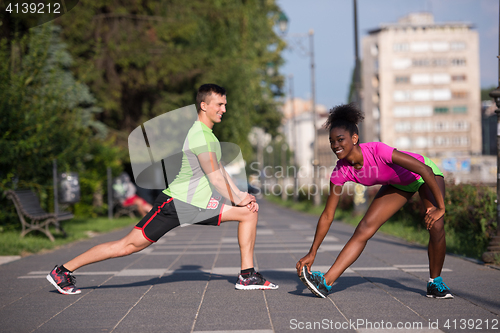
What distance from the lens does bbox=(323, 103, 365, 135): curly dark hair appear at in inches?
192

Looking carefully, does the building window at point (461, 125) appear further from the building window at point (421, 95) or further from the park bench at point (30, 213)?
the park bench at point (30, 213)

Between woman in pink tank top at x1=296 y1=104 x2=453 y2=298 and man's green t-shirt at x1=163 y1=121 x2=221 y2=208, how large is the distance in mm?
1089

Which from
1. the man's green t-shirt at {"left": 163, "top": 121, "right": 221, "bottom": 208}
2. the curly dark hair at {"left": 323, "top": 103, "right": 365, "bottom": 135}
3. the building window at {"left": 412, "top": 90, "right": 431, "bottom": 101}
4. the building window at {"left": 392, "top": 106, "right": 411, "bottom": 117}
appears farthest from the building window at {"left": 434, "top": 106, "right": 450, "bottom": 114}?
the man's green t-shirt at {"left": 163, "top": 121, "right": 221, "bottom": 208}

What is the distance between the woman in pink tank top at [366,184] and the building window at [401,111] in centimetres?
8569

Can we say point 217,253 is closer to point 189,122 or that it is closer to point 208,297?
point 208,297

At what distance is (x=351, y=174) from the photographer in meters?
4.94

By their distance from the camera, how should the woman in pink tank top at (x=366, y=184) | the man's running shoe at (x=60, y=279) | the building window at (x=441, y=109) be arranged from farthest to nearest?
the building window at (x=441, y=109), the man's running shoe at (x=60, y=279), the woman in pink tank top at (x=366, y=184)

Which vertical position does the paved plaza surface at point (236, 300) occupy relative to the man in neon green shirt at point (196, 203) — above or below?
below

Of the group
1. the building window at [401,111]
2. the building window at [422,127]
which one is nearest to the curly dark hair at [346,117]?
the building window at [401,111]

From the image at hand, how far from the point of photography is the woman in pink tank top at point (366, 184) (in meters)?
4.79

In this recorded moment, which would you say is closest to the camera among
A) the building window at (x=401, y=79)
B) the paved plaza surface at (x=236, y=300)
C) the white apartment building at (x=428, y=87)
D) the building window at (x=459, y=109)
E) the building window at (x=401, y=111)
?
the paved plaza surface at (x=236, y=300)

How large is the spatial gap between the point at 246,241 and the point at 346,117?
1553 mm

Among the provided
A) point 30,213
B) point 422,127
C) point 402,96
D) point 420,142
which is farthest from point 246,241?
point 422,127

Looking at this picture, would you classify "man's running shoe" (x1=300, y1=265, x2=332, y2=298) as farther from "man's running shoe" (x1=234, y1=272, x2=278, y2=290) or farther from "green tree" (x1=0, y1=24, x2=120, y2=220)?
"green tree" (x1=0, y1=24, x2=120, y2=220)
